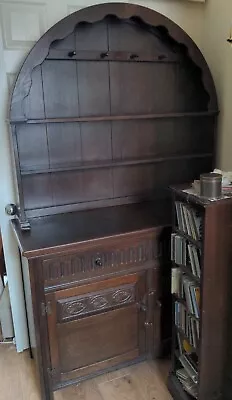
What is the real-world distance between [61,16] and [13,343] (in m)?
1.96

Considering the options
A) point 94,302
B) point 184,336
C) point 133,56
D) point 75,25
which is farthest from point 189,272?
point 75,25

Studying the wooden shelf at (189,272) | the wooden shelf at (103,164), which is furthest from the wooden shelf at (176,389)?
the wooden shelf at (103,164)

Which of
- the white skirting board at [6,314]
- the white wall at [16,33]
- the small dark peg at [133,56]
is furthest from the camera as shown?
the white skirting board at [6,314]

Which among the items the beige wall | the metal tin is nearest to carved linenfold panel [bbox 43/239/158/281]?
the metal tin

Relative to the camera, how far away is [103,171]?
2.03m

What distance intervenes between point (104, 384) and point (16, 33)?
190 cm

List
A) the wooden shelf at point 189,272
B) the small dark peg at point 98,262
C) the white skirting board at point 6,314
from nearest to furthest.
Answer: the wooden shelf at point 189,272 < the small dark peg at point 98,262 < the white skirting board at point 6,314

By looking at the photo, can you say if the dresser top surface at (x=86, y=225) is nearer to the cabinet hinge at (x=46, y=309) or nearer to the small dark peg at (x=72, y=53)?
the cabinet hinge at (x=46, y=309)

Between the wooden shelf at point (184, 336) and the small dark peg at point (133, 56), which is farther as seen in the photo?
the small dark peg at point (133, 56)

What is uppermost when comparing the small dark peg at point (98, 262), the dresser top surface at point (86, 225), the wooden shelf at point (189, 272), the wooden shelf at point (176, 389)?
the dresser top surface at point (86, 225)

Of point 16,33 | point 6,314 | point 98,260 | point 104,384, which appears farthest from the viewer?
point 6,314

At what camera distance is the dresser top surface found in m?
1.55

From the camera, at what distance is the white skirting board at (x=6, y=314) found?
7.18 ft

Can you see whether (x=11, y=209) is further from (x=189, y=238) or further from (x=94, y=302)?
(x=189, y=238)
